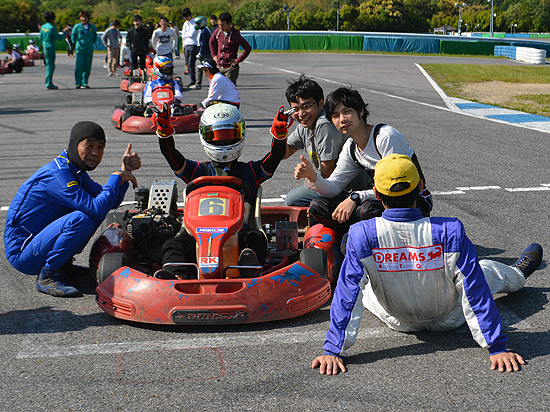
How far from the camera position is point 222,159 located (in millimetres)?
4578

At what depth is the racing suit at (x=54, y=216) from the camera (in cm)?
427

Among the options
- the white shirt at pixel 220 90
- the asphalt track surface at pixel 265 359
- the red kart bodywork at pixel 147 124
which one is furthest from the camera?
the red kart bodywork at pixel 147 124

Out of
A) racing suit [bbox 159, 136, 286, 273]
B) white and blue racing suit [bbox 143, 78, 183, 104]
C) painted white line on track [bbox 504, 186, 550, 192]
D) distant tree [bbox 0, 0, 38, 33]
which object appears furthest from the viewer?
distant tree [bbox 0, 0, 38, 33]

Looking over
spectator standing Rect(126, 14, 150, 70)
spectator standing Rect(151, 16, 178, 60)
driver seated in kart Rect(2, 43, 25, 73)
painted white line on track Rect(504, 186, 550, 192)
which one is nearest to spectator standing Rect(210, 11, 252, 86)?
spectator standing Rect(151, 16, 178, 60)

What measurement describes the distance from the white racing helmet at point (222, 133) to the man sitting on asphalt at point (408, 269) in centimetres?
153

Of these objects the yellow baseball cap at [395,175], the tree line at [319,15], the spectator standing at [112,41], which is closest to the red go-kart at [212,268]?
the yellow baseball cap at [395,175]

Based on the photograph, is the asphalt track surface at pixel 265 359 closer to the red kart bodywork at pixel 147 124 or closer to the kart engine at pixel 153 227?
the kart engine at pixel 153 227

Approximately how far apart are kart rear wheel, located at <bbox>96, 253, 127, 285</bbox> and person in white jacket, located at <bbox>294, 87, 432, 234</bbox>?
1.30 m

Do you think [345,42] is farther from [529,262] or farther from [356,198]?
[529,262]

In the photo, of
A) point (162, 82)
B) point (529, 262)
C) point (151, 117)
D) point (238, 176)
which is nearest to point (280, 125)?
point (238, 176)

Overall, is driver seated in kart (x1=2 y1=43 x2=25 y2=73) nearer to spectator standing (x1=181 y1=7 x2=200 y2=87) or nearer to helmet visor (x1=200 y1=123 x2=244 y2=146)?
spectator standing (x1=181 y1=7 x2=200 y2=87)

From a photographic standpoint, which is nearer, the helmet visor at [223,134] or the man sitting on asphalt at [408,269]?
the man sitting on asphalt at [408,269]

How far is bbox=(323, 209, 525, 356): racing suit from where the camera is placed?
3.16 m

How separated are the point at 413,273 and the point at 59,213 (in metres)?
2.60
